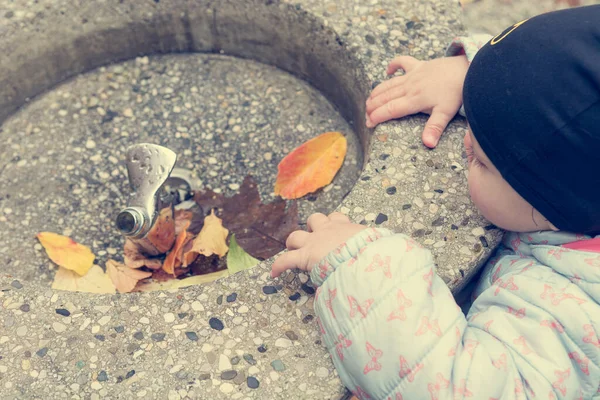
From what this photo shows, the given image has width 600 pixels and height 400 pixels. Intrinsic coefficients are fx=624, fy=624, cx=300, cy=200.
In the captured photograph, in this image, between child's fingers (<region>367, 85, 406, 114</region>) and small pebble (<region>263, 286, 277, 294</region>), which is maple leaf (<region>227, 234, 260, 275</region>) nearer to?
small pebble (<region>263, 286, 277, 294</region>)

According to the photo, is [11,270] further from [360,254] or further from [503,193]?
[503,193]

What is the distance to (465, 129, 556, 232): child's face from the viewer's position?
1142 millimetres

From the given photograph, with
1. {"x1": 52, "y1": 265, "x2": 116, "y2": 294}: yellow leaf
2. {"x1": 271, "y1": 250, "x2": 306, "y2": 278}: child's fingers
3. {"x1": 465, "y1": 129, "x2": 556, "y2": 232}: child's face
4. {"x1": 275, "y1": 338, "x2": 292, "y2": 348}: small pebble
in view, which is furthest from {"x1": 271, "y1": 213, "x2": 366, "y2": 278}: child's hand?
{"x1": 52, "y1": 265, "x2": 116, "y2": 294}: yellow leaf

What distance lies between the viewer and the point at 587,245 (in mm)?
1129

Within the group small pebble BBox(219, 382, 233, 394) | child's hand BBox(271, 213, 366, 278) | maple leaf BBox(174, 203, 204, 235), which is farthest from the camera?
maple leaf BBox(174, 203, 204, 235)

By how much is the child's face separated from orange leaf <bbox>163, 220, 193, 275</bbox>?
680mm

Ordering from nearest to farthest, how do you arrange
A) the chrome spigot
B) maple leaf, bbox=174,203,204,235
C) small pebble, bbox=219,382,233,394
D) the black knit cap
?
the black knit cap < small pebble, bbox=219,382,233,394 < the chrome spigot < maple leaf, bbox=174,203,204,235

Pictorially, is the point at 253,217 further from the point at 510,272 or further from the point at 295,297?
the point at 510,272

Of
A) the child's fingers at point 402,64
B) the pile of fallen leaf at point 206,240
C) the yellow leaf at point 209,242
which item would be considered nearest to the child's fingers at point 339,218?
the pile of fallen leaf at point 206,240

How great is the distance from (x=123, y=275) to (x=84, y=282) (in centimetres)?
9

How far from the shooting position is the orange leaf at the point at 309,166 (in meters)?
1.60

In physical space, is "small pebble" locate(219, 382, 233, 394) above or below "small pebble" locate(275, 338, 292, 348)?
below

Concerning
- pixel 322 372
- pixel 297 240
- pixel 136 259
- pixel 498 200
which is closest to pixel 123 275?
pixel 136 259

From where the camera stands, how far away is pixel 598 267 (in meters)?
1.09
